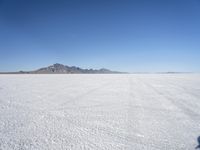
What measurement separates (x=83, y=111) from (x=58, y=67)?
200 metres

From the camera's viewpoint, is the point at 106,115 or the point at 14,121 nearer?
the point at 14,121

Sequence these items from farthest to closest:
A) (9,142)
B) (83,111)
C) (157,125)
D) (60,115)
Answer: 1. (83,111)
2. (60,115)
3. (157,125)
4. (9,142)

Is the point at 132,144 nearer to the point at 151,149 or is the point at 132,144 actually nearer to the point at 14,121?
the point at 151,149

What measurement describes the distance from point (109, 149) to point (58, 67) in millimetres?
202445

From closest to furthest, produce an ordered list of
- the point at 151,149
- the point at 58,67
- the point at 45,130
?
the point at 151,149, the point at 45,130, the point at 58,67

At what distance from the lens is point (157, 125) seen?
3848 millimetres

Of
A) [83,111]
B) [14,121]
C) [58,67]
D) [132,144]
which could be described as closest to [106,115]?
[83,111]

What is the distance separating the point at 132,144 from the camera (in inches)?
112

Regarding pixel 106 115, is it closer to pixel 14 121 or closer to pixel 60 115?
pixel 60 115

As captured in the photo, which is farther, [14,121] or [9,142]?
[14,121]

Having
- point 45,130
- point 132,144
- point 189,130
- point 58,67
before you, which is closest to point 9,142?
point 45,130

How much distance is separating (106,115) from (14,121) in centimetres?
252

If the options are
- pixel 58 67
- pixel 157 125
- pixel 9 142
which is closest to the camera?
pixel 9 142

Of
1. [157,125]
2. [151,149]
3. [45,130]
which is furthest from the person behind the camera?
[157,125]
